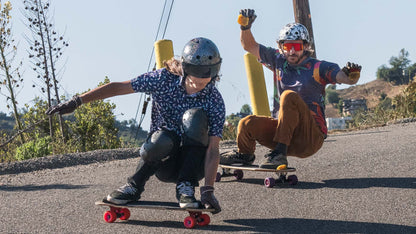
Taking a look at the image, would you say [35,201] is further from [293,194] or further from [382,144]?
[382,144]

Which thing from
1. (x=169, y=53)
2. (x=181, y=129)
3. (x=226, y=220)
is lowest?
(x=226, y=220)

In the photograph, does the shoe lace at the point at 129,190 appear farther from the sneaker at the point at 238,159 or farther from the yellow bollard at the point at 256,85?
the yellow bollard at the point at 256,85

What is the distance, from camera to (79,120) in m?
12.3

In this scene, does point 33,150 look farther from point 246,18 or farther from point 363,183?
point 363,183

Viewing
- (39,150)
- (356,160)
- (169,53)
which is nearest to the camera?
(356,160)

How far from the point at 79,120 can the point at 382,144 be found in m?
6.61

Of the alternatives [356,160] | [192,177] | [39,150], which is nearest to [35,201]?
[192,177]

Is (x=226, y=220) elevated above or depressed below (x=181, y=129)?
below

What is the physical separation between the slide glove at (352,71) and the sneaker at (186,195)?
77.9 inches

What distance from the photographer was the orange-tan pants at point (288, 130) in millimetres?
5754

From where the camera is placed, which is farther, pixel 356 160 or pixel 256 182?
→ pixel 356 160

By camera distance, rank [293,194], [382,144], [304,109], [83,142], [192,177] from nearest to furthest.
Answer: [192,177]
[293,194]
[304,109]
[382,144]
[83,142]

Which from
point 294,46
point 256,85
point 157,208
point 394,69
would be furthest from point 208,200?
point 394,69

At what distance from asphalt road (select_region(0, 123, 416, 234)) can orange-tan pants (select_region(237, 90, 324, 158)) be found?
37cm
